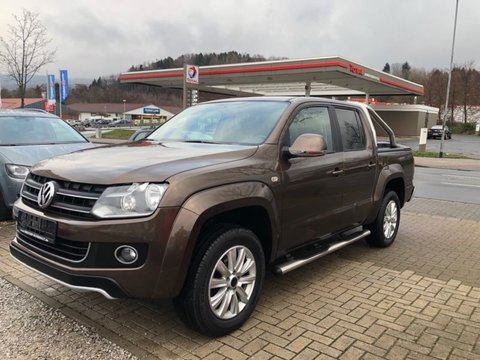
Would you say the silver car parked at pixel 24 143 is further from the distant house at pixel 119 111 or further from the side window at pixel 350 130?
the distant house at pixel 119 111

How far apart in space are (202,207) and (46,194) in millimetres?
1177

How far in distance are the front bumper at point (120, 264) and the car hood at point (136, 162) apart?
0.95 ft

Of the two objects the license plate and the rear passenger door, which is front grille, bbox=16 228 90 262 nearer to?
the license plate

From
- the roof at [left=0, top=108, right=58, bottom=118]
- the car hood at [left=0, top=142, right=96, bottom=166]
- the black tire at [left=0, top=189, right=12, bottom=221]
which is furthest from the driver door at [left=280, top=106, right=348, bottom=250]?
the roof at [left=0, top=108, right=58, bottom=118]

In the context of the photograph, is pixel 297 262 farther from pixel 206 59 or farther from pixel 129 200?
pixel 206 59

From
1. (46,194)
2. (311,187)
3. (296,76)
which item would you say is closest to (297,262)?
(311,187)

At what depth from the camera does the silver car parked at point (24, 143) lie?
6312mm

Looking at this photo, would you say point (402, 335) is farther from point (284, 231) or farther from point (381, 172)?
point (381, 172)

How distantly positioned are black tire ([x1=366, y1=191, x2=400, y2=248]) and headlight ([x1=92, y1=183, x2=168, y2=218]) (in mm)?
3587

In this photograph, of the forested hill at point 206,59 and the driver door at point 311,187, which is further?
the forested hill at point 206,59

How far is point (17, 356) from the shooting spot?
3057mm

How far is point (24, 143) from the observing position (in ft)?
23.2

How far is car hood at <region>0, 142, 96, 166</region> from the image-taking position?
6.41 meters

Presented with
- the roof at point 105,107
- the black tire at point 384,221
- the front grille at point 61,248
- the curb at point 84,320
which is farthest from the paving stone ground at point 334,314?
the roof at point 105,107
